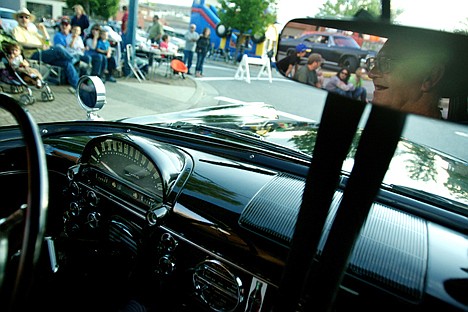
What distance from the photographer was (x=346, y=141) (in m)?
0.73

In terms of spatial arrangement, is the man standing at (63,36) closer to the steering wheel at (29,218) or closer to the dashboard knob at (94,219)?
the dashboard knob at (94,219)

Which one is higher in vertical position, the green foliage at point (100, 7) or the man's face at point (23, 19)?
the green foliage at point (100, 7)

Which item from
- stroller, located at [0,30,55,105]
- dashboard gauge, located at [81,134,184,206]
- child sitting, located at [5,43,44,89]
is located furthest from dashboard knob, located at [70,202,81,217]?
child sitting, located at [5,43,44,89]

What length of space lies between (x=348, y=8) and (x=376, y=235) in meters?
0.81

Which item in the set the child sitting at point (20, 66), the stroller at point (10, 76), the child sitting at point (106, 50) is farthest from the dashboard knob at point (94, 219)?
the child sitting at point (106, 50)

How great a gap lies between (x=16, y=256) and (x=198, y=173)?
0.77m

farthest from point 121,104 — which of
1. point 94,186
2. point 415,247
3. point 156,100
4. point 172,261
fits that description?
point 415,247

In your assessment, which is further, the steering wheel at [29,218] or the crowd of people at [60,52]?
the crowd of people at [60,52]

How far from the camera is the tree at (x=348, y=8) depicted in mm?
727

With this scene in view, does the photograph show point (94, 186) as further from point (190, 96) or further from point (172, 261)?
point (190, 96)

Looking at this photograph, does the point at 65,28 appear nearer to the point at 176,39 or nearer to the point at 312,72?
the point at 312,72

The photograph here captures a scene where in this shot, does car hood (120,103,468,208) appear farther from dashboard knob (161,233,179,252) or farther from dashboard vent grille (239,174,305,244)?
dashboard knob (161,233,179,252)

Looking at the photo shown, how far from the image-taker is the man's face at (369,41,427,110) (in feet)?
1.88

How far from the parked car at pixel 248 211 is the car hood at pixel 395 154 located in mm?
16
